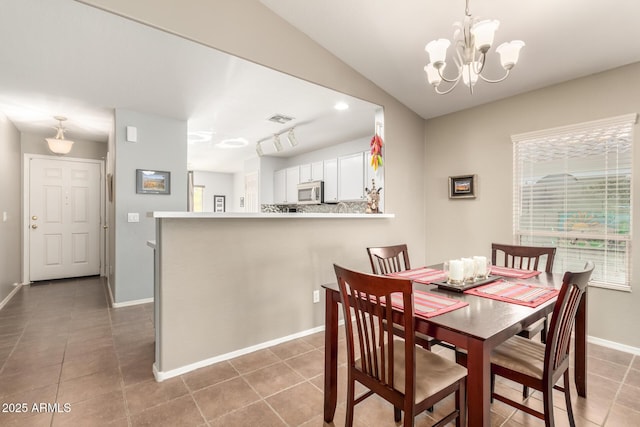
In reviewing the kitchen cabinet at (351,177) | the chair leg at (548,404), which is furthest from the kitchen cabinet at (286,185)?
the chair leg at (548,404)

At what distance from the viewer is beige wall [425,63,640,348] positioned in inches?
100

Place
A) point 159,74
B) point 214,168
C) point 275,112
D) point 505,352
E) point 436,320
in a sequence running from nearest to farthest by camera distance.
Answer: point 436,320 → point 505,352 → point 159,74 → point 275,112 → point 214,168

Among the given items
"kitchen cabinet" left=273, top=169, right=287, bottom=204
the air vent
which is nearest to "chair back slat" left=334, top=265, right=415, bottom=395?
the air vent

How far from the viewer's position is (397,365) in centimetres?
143

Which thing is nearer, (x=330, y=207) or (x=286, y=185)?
(x=330, y=207)

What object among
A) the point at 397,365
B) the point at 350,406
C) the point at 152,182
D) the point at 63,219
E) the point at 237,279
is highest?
the point at 152,182

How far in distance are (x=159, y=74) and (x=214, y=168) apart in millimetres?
5458

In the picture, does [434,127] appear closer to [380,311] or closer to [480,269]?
[480,269]

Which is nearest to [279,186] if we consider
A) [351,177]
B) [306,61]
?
[351,177]

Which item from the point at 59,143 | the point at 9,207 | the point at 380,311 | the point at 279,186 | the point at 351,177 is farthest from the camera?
the point at 279,186

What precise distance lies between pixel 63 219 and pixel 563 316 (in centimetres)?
641

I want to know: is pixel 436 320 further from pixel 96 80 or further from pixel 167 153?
pixel 167 153

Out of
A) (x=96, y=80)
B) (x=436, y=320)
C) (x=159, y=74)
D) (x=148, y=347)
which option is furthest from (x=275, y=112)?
(x=436, y=320)

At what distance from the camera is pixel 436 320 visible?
1.26 metres
